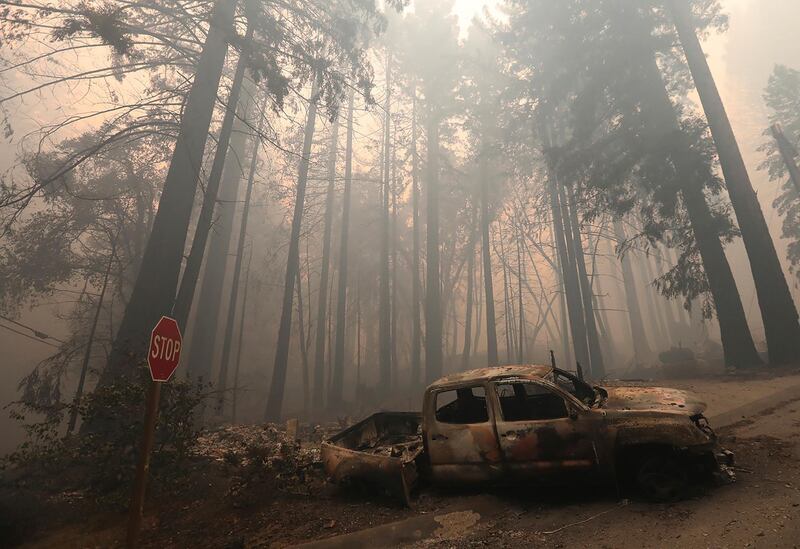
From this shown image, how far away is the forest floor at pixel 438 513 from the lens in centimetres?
354

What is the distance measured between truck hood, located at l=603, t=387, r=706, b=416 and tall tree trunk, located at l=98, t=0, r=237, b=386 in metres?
6.91

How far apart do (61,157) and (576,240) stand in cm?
2070

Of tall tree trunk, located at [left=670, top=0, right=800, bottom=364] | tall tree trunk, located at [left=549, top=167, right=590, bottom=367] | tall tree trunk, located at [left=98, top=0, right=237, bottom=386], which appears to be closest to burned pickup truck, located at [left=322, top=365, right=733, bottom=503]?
tall tree trunk, located at [left=98, top=0, right=237, bottom=386]

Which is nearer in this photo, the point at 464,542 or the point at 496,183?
the point at 464,542

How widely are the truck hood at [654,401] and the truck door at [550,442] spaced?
0.42m

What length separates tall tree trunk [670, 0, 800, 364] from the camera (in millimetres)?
9875

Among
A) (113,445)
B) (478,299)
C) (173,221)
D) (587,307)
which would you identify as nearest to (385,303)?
(587,307)

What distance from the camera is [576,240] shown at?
52.6 feet

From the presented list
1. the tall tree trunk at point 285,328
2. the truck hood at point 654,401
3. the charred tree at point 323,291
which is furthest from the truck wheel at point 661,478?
the charred tree at point 323,291

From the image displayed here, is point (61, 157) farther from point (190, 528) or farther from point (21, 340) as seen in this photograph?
point (21, 340)

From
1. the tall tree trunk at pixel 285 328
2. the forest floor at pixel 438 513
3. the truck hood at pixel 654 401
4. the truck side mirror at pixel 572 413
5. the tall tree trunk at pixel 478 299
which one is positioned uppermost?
the tall tree trunk at pixel 478 299

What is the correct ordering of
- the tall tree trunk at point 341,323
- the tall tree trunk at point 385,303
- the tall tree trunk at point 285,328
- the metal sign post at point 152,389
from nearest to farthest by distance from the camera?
the metal sign post at point 152,389, the tall tree trunk at point 285,328, the tall tree trunk at point 341,323, the tall tree trunk at point 385,303

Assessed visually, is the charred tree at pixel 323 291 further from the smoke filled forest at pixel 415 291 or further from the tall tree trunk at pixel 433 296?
the tall tree trunk at pixel 433 296

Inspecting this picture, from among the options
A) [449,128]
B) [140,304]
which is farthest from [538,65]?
[140,304]
